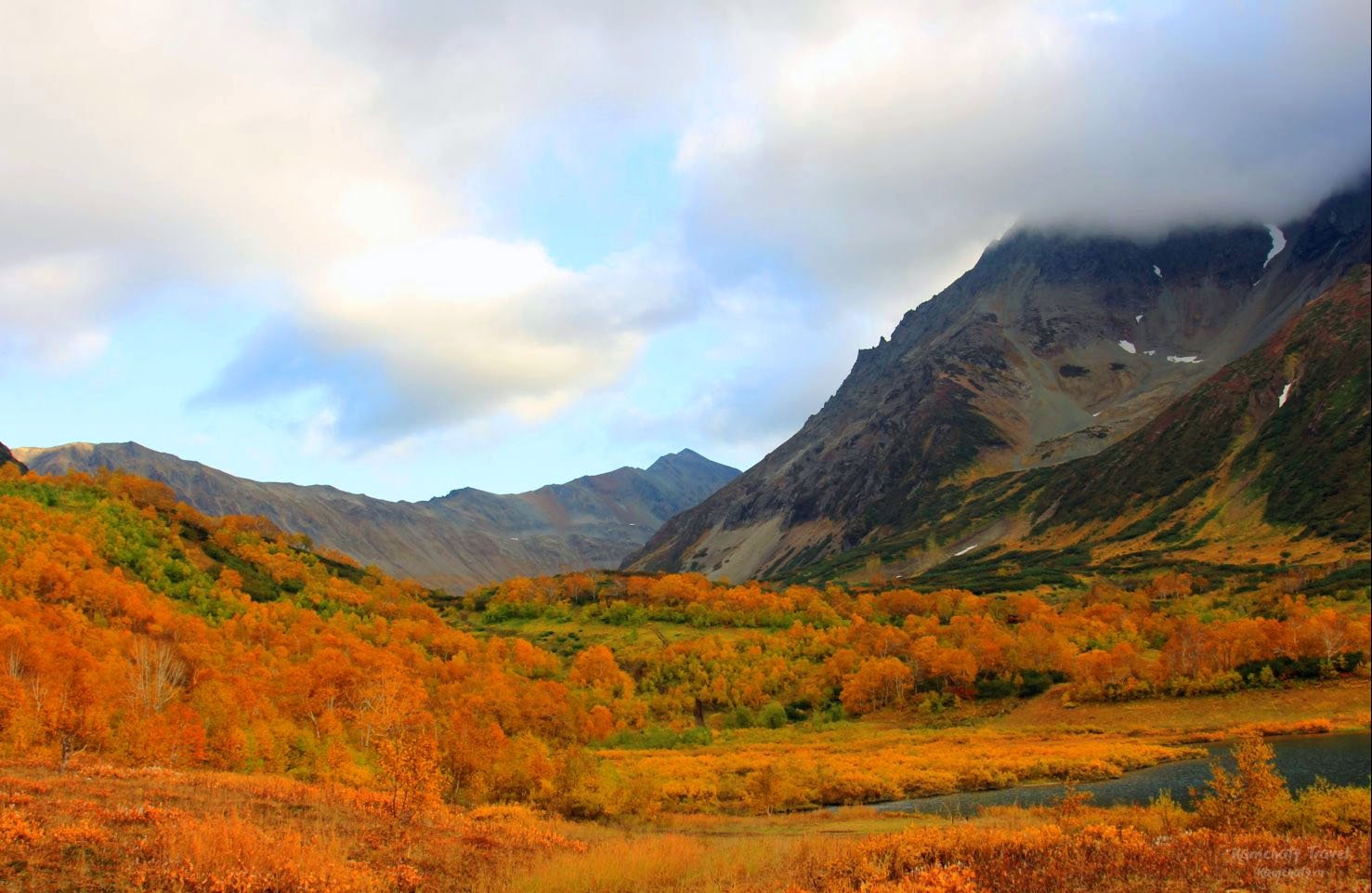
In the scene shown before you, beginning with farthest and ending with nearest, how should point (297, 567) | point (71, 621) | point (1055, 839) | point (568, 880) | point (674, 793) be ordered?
point (297, 567) < point (71, 621) < point (674, 793) < point (1055, 839) < point (568, 880)

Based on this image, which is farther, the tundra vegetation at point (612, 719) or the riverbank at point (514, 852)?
the tundra vegetation at point (612, 719)

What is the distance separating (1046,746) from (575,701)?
50728mm

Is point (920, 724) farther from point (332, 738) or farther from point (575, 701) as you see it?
point (332, 738)

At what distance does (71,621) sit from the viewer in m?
80.0

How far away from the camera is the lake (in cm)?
4259

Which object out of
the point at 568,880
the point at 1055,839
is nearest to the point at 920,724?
the point at 1055,839

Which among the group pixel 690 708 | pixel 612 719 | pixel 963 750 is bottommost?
pixel 690 708

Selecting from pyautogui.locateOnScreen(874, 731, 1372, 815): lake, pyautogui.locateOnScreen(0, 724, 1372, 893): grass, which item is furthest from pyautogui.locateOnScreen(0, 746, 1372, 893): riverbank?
pyautogui.locateOnScreen(874, 731, 1372, 815): lake

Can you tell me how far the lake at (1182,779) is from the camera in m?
42.6

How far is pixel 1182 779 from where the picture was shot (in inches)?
1913

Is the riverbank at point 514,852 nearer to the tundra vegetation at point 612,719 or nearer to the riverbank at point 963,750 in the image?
the tundra vegetation at point 612,719

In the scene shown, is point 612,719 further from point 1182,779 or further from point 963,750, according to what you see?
point 1182,779

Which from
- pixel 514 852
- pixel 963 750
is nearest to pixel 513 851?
pixel 514 852

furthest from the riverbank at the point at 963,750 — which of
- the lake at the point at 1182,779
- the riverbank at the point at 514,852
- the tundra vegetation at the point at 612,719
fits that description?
the riverbank at the point at 514,852
